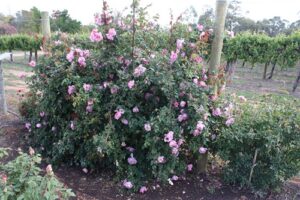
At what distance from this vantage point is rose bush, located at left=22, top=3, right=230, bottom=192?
2.45 meters

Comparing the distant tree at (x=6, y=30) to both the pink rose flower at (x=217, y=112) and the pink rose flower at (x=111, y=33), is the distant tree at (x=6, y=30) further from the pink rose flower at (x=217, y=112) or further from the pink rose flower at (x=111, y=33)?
the pink rose flower at (x=217, y=112)

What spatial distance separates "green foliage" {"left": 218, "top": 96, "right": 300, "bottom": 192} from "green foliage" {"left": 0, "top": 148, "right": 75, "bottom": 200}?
5.29ft

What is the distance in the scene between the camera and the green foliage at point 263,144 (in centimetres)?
247

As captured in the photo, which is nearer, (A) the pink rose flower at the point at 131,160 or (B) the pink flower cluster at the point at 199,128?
(B) the pink flower cluster at the point at 199,128

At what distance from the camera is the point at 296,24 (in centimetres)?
2222

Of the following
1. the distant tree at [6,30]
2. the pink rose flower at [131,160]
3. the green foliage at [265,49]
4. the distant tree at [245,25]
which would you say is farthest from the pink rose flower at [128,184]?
the distant tree at [6,30]

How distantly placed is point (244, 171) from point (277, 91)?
7889 millimetres

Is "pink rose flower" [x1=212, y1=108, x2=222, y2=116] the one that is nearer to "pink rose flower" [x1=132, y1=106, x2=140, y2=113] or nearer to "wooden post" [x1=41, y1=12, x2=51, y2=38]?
"pink rose flower" [x1=132, y1=106, x2=140, y2=113]

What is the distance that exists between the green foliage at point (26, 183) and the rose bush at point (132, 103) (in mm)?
860

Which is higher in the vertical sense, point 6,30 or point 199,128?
point 6,30

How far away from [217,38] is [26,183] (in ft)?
6.90

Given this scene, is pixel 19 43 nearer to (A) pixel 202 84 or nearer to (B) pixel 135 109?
(B) pixel 135 109

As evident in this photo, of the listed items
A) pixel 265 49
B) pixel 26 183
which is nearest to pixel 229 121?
pixel 26 183

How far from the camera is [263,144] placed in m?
2.51
